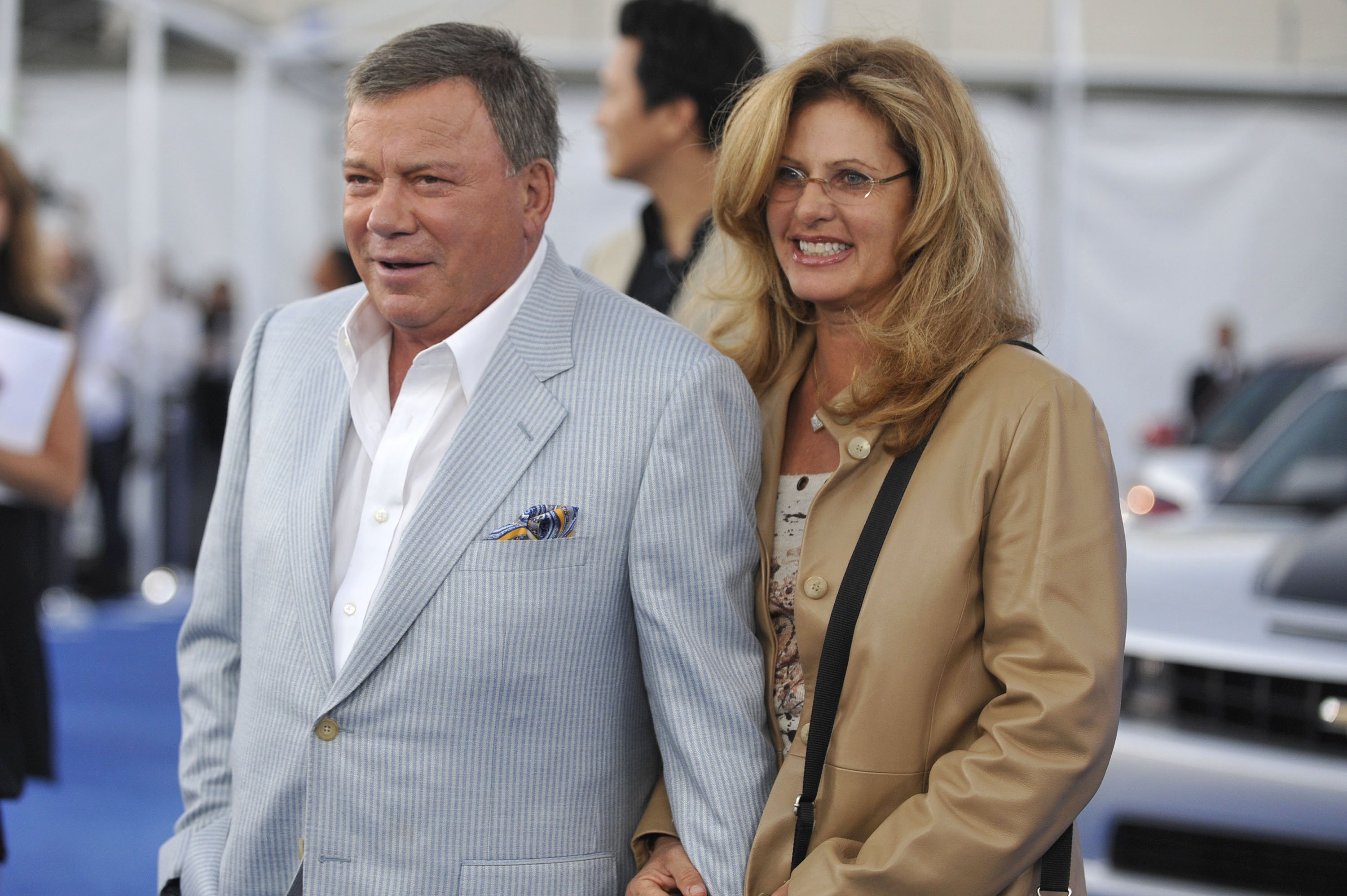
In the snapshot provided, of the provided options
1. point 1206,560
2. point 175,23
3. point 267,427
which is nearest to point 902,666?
point 267,427

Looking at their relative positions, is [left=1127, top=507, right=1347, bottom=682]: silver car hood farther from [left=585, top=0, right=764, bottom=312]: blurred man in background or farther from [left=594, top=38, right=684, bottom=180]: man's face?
[left=594, top=38, right=684, bottom=180]: man's face

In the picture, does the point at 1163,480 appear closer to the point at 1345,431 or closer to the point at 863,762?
the point at 1345,431

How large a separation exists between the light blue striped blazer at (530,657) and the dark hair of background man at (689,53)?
121 centimetres

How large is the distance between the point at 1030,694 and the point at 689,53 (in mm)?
1825

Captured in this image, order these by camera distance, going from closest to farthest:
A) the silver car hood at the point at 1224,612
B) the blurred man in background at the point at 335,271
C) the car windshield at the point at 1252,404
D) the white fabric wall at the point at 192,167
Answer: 1. the silver car hood at the point at 1224,612
2. the blurred man in background at the point at 335,271
3. the car windshield at the point at 1252,404
4. the white fabric wall at the point at 192,167

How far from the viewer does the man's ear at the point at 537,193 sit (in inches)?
73.2

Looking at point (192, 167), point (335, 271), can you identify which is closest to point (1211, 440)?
point (335, 271)

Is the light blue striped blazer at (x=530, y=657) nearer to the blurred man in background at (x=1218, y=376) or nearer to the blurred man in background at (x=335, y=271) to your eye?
the blurred man in background at (x=335, y=271)

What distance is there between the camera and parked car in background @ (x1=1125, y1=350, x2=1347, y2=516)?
554 cm

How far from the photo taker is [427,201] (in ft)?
5.72

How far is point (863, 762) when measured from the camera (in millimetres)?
1680

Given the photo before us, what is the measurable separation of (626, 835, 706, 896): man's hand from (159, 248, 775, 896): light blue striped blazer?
3 cm

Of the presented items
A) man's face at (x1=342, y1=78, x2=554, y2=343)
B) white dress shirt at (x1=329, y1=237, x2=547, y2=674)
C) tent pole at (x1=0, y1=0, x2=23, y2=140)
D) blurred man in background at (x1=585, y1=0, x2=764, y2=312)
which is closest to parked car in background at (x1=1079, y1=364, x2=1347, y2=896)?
blurred man in background at (x1=585, y1=0, x2=764, y2=312)

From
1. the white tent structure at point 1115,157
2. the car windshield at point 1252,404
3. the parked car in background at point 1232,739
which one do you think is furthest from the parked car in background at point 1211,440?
the white tent structure at point 1115,157
